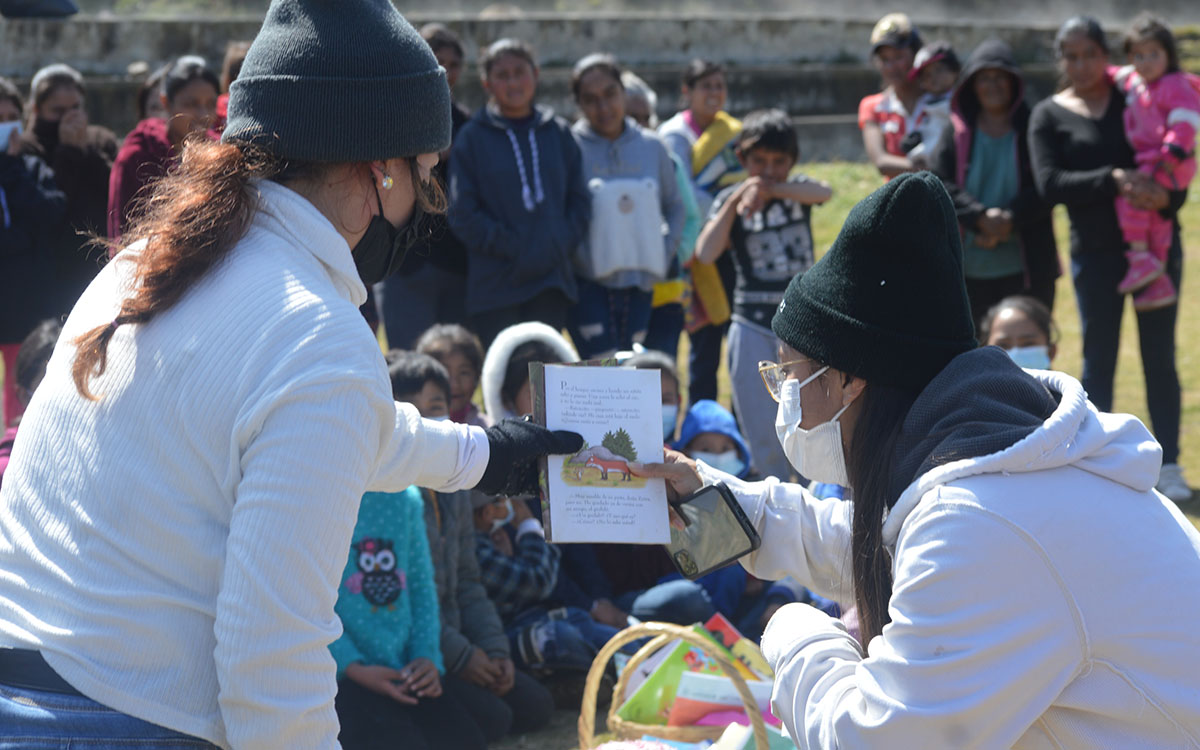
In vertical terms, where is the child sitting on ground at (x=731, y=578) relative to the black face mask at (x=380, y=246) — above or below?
below

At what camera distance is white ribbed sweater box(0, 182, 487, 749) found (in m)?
1.60

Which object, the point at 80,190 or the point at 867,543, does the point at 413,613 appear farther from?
the point at 80,190

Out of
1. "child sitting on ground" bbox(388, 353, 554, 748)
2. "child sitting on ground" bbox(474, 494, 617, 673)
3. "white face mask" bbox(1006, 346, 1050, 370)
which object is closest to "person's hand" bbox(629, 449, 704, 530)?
"child sitting on ground" bbox(388, 353, 554, 748)

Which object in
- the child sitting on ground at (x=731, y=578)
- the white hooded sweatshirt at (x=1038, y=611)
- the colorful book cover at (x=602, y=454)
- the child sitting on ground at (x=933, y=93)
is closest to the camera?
the white hooded sweatshirt at (x=1038, y=611)

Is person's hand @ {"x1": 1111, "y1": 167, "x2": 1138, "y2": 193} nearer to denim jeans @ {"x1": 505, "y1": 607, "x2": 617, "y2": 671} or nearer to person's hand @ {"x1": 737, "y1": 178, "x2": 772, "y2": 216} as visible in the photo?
person's hand @ {"x1": 737, "y1": 178, "x2": 772, "y2": 216}

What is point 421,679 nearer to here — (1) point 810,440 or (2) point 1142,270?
(1) point 810,440

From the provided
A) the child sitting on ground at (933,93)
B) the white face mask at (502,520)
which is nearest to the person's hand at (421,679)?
the white face mask at (502,520)

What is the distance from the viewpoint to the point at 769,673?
3.88 metres

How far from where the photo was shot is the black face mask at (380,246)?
6.55ft

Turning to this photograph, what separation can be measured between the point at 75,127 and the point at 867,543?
16.6 ft

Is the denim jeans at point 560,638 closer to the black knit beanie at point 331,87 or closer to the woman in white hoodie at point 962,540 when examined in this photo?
the woman in white hoodie at point 962,540

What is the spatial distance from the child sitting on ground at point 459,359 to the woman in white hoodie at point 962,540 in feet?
9.28

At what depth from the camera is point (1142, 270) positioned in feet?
19.8

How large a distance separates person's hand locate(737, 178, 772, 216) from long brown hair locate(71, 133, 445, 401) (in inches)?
164
